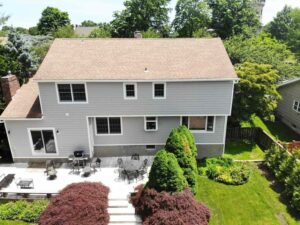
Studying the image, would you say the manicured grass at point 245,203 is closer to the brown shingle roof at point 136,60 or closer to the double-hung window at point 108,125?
the double-hung window at point 108,125

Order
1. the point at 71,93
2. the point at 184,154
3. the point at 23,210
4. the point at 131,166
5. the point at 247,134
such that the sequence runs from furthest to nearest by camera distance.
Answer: the point at 247,134 < the point at 71,93 < the point at 131,166 < the point at 184,154 < the point at 23,210

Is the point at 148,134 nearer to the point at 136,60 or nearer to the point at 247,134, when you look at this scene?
the point at 136,60

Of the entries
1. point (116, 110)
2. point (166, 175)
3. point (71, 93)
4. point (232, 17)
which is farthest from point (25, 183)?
point (232, 17)

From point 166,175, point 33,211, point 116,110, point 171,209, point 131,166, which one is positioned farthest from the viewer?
point 116,110

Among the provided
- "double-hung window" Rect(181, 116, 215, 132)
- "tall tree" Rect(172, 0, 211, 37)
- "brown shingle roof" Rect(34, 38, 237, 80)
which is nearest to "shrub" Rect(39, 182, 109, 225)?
"brown shingle roof" Rect(34, 38, 237, 80)

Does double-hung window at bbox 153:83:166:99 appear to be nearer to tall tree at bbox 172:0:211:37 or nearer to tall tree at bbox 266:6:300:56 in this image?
tall tree at bbox 172:0:211:37

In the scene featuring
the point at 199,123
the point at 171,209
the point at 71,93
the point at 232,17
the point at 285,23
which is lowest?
the point at 171,209
